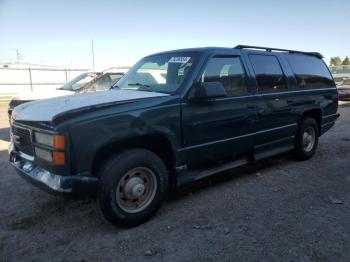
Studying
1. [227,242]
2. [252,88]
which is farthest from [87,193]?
[252,88]

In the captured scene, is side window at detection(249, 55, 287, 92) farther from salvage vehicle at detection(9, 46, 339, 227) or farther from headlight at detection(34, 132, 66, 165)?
headlight at detection(34, 132, 66, 165)

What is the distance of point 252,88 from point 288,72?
112cm

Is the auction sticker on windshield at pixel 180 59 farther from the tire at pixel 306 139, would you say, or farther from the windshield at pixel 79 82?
the windshield at pixel 79 82

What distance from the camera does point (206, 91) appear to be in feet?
13.2

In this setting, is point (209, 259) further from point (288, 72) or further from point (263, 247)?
point (288, 72)

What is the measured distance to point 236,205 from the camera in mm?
4227

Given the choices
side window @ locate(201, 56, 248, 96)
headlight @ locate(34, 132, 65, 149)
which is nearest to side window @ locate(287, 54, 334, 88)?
side window @ locate(201, 56, 248, 96)

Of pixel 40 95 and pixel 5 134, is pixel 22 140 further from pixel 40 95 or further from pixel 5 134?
pixel 5 134

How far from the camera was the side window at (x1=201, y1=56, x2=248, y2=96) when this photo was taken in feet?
14.5

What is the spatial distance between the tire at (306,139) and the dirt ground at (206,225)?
82 centimetres

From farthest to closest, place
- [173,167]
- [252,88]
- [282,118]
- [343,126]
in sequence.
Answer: [343,126] < [282,118] < [252,88] < [173,167]

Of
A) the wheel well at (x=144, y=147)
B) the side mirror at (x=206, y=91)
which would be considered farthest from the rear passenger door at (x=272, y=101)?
the wheel well at (x=144, y=147)

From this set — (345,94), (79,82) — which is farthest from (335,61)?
(79,82)

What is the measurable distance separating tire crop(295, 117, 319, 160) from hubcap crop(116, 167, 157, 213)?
325 cm
